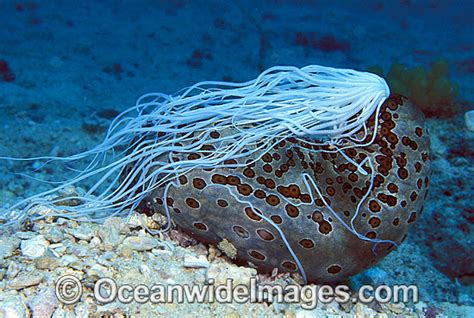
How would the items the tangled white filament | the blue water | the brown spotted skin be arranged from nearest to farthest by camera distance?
the brown spotted skin → the tangled white filament → the blue water

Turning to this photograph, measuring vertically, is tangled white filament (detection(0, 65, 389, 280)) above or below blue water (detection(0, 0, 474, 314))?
above

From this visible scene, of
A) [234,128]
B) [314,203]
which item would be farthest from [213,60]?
[314,203]

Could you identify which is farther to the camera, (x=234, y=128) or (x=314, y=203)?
(x=234, y=128)

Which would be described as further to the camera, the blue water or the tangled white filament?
the blue water

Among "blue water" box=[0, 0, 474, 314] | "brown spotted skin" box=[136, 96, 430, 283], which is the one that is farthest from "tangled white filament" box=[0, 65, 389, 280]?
"blue water" box=[0, 0, 474, 314]

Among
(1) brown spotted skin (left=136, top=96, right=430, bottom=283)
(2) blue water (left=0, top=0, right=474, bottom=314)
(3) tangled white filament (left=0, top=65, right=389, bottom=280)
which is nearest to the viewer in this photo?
(1) brown spotted skin (left=136, top=96, right=430, bottom=283)

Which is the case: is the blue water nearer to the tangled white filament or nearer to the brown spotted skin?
the brown spotted skin

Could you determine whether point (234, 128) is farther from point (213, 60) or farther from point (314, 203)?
point (213, 60)

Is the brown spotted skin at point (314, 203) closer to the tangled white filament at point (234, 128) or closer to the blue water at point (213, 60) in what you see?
the tangled white filament at point (234, 128)
